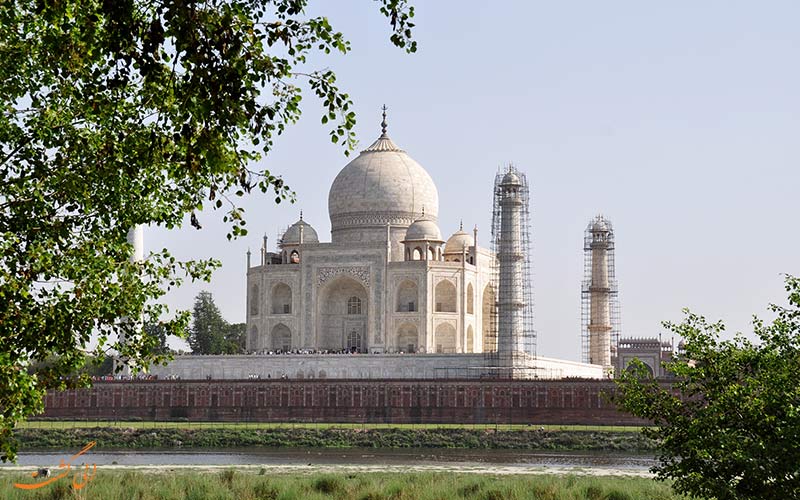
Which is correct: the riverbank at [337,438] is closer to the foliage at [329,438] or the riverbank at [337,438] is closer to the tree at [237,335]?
the foliage at [329,438]

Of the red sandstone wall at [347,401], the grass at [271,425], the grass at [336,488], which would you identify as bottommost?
the grass at [336,488]

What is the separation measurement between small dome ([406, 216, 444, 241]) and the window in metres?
3.44

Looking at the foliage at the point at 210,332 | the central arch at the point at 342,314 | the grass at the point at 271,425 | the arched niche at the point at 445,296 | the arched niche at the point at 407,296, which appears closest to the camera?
the grass at the point at 271,425

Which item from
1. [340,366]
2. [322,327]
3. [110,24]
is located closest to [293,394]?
[340,366]

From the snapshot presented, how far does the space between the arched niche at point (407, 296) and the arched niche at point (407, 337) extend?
0.73 metres

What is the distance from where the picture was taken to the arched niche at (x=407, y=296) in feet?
167

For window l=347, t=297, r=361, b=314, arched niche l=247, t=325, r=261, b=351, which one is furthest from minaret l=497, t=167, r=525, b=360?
arched niche l=247, t=325, r=261, b=351

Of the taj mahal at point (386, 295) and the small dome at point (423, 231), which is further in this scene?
the small dome at point (423, 231)

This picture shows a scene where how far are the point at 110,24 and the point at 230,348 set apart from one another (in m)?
61.5

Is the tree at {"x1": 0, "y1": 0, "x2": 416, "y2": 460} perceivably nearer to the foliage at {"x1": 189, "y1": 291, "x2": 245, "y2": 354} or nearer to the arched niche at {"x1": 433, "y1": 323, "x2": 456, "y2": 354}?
the arched niche at {"x1": 433, "y1": 323, "x2": 456, "y2": 354}

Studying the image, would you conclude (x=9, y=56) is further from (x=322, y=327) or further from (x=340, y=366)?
(x=322, y=327)

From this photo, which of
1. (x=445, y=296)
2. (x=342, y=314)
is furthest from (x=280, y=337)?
(x=445, y=296)

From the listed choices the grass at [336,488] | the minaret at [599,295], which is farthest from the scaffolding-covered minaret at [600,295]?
the grass at [336,488]

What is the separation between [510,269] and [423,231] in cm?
645
